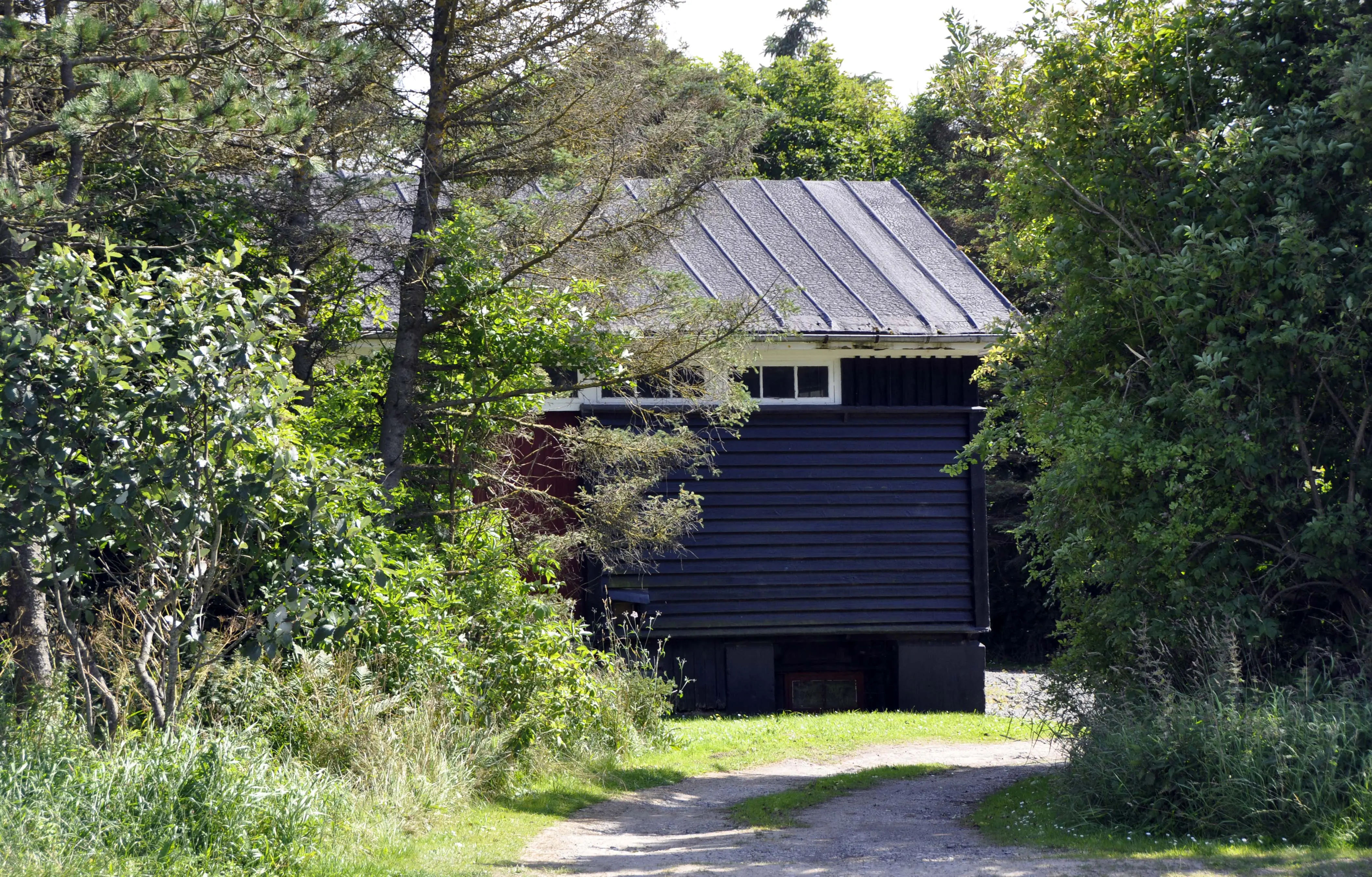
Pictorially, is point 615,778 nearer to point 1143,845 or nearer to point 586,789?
point 586,789

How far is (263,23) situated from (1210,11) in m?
7.37

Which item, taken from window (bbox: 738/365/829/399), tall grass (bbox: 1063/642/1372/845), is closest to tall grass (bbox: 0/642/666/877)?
tall grass (bbox: 1063/642/1372/845)

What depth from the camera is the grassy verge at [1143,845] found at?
6.48 m

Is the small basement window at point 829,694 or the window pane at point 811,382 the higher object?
the window pane at point 811,382

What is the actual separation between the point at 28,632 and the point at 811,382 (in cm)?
1051

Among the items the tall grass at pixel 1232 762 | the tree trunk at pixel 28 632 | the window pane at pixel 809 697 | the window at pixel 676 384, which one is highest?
the window at pixel 676 384

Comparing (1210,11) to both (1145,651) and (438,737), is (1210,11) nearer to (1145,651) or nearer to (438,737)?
(1145,651)

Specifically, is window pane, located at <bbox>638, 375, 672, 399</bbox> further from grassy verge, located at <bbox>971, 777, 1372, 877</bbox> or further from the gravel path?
grassy verge, located at <bbox>971, 777, 1372, 877</bbox>

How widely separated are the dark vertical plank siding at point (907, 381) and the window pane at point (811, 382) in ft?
0.81

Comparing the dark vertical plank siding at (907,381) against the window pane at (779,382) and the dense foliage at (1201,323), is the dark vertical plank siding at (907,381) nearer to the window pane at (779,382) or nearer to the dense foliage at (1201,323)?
the window pane at (779,382)

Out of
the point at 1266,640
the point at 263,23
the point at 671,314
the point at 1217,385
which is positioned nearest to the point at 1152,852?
the point at 1266,640

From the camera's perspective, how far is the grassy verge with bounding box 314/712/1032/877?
7.04m

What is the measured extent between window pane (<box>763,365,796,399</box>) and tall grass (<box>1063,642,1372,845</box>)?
8189mm

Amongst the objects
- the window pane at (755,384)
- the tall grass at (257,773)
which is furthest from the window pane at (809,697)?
the tall grass at (257,773)
